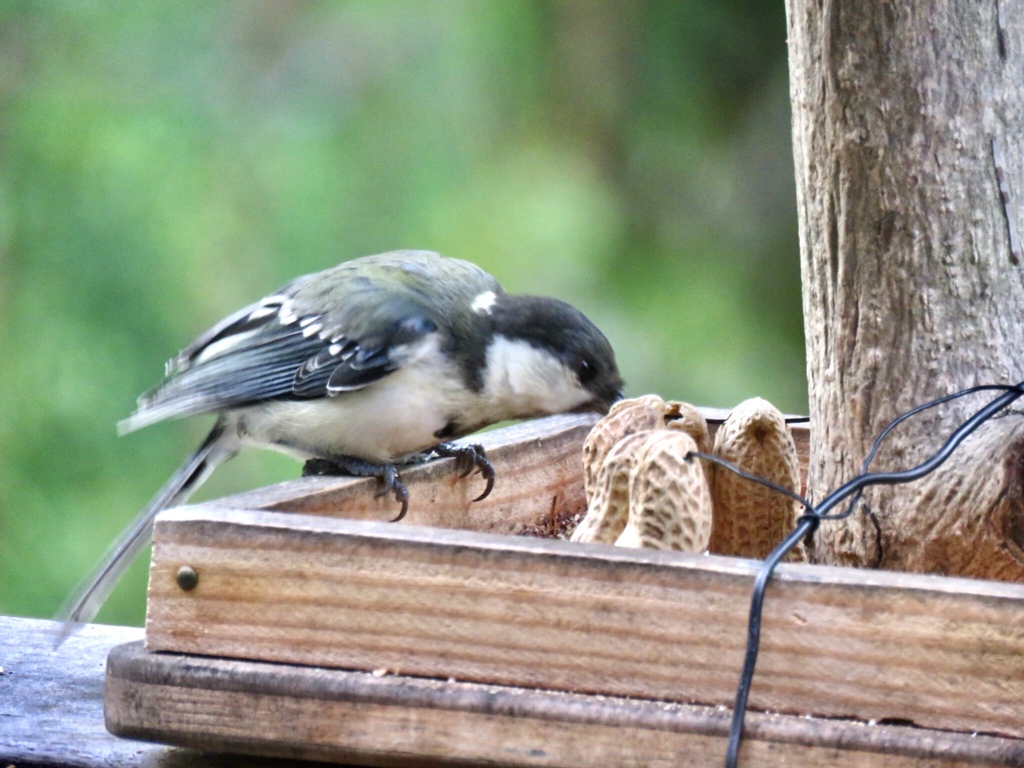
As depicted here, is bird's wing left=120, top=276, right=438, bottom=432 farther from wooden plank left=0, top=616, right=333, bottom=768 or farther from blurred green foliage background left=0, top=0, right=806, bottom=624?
blurred green foliage background left=0, top=0, right=806, bottom=624

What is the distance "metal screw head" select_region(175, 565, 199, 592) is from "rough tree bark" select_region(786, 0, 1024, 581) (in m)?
0.76

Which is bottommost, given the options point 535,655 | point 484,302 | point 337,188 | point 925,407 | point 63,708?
point 63,708

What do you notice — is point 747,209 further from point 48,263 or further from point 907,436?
point 907,436

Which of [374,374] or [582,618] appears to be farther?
[374,374]

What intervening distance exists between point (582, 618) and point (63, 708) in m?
0.63

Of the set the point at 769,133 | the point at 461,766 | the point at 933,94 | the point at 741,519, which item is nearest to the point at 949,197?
the point at 933,94

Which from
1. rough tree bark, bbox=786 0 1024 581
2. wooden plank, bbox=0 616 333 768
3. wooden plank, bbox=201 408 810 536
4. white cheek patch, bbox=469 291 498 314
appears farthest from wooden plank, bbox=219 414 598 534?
rough tree bark, bbox=786 0 1024 581

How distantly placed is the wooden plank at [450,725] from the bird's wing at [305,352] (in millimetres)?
915

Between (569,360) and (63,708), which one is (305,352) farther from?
(63,708)

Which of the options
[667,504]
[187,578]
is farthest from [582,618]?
[187,578]

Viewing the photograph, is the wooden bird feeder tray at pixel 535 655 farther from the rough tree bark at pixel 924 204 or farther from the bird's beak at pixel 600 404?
the bird's beak at pixel 600 404

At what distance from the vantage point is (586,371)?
82.9 inches

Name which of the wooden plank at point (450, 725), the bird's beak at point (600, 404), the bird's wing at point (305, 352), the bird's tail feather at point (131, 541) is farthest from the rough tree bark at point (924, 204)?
the bird's tail feather at point (131, 541)

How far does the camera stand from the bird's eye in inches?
82.7
